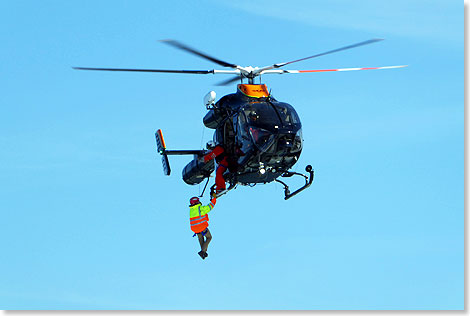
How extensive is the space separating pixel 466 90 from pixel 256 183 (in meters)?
9.77

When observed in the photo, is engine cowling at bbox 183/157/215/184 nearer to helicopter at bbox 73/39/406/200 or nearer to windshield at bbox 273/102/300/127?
helicopter at bbox 73/39/406/200

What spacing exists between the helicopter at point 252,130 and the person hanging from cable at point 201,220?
2.23 ft

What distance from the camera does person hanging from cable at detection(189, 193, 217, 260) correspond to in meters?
30.2

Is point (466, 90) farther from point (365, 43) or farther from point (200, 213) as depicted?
point (200, 213)

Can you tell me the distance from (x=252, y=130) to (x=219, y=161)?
2.38 m

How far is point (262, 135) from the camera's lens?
28.6 meters

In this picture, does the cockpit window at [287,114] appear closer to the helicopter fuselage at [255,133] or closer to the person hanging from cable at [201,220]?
the helicopter fuselage at [255,133]

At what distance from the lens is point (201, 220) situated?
3030 centimetres

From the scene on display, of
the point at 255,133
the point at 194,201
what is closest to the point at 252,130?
the point at 255,133

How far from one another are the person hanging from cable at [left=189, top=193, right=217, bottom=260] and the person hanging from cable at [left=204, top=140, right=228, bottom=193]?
1.51ft

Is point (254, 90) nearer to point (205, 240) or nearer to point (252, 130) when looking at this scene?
point (252, 130)

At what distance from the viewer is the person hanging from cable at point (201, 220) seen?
99.1 feet

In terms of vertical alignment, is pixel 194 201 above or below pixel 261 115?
below

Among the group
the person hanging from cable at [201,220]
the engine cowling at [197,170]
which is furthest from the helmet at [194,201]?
the engine cowling at [197,170]
